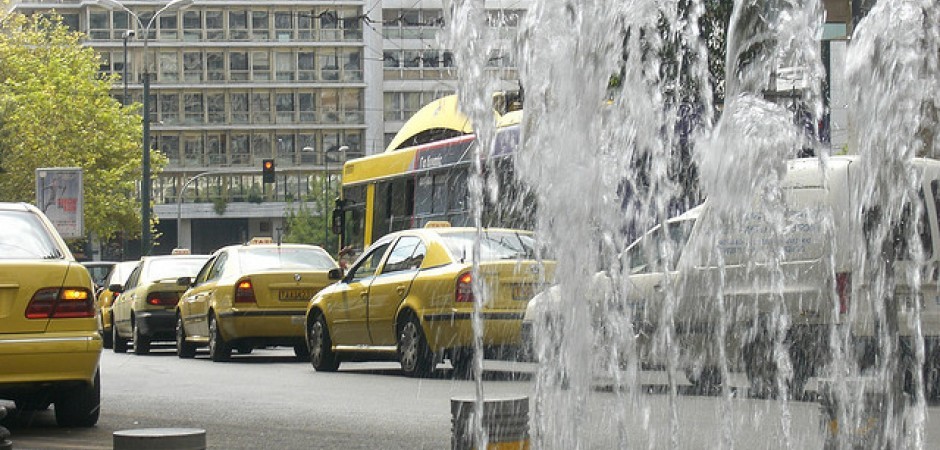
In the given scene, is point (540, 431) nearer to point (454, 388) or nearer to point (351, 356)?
point (454, 388)

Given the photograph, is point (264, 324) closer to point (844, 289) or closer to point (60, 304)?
point (844, 289)

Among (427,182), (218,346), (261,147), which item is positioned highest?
(261,147)

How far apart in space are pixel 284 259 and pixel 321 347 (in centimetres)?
312

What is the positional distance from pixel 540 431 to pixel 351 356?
8311mm

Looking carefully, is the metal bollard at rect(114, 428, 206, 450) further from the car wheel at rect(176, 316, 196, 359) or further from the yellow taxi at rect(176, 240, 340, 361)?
the car wheel at rect(176, 316, 196, 359)

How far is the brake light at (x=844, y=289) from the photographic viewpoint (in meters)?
11.6

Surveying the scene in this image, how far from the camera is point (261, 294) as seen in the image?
19266 millimetres

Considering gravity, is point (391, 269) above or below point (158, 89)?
below

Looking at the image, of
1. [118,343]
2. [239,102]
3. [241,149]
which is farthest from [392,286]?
[241,149]

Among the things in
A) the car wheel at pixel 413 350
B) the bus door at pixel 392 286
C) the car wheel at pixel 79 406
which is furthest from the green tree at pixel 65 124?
the car wheel at pixel 79 406

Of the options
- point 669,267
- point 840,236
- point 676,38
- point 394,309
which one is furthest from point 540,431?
point 676,38

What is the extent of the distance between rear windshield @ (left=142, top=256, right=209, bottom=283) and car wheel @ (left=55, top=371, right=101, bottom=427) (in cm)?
1299

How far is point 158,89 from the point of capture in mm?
99188

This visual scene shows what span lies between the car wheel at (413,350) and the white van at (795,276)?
234 centimetres
